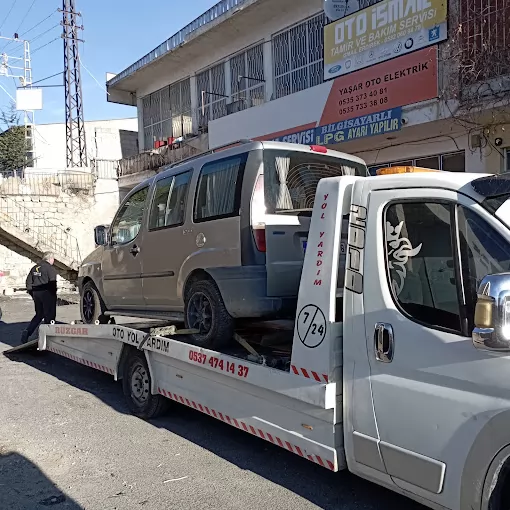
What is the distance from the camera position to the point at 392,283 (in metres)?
3.10

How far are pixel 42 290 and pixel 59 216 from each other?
496 inches

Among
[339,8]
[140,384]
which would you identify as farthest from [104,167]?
[140,384]

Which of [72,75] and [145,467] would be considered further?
[72,75]

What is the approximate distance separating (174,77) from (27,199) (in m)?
7.51

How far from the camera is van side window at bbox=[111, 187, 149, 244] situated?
20.2 ft

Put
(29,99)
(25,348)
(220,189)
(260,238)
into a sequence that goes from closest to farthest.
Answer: (260,238)
(220,189)
(25,348)
(29,99)

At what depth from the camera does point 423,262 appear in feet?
9.91

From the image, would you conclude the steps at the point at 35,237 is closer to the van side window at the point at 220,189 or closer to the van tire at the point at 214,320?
the van side window at the point at 220,189

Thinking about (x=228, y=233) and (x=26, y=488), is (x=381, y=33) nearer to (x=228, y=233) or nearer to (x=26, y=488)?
(x=228, y=233)

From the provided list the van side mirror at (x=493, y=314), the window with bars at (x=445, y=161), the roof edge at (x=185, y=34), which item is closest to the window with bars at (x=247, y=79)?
the roof edge at (x=185, y=34)

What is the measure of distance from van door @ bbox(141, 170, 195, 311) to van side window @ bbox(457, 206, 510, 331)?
283 cm

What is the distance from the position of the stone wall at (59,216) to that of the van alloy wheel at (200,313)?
53.8ft

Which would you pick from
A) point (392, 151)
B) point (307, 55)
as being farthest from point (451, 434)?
point (307, 55)

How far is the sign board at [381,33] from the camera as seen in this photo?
9.27 meters
